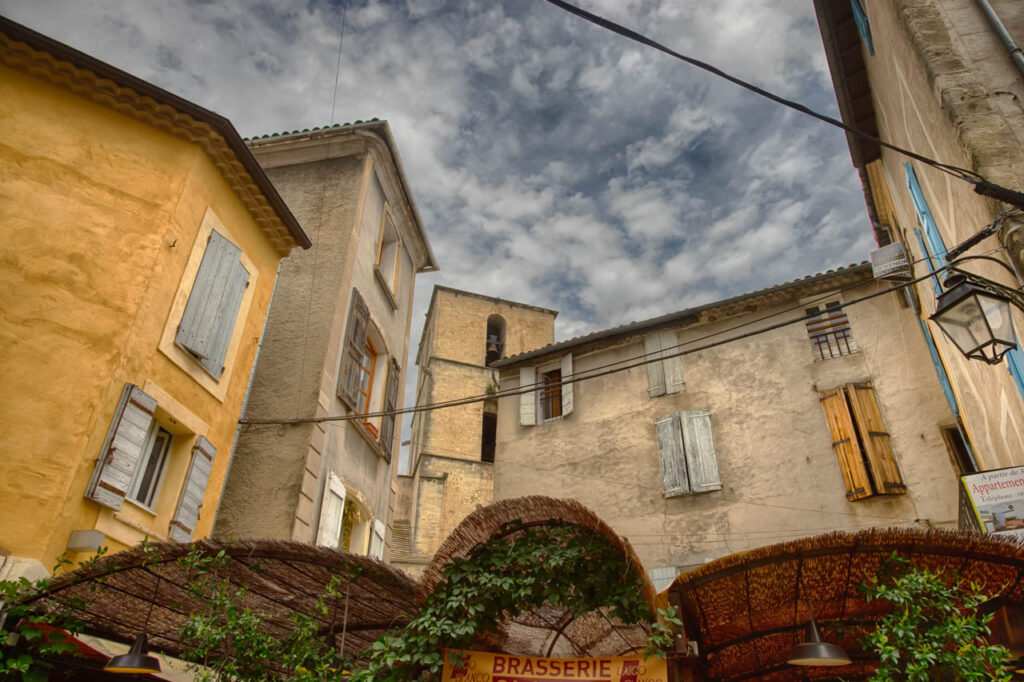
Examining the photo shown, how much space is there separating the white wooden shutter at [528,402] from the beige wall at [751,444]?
30cm

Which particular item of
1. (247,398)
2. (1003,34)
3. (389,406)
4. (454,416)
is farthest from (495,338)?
(1003,34)

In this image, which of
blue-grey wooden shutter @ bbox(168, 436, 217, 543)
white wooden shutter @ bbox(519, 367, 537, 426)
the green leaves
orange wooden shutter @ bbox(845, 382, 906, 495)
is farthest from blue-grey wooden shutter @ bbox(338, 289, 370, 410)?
orange wooden shutter @ bbox(845, 382, 906, 495)

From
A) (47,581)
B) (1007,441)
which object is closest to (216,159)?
(47,581)

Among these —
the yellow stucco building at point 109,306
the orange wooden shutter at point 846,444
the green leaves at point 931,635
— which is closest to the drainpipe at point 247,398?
the yellow stucco building at point 109,306

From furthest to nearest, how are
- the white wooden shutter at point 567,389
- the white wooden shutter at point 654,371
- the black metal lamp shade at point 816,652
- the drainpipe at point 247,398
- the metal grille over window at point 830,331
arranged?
the white wooden shutter at point 567,389
the white wooden shutter at point 654,371
the metal grille over window at point 830,331
the drainpipe at point 247,398
the black metal lamp shade at point 816,652

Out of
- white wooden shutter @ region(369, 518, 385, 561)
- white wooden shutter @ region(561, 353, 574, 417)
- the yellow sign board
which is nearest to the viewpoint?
the yellow sign board

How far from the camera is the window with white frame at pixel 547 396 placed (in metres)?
16.2

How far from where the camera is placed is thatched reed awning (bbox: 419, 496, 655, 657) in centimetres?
457

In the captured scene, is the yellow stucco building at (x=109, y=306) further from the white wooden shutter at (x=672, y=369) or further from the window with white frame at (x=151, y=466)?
the white wooden shutter at (x=672, y=369)

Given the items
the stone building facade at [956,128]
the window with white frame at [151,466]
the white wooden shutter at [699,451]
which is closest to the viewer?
the stone building facade at [956,128]

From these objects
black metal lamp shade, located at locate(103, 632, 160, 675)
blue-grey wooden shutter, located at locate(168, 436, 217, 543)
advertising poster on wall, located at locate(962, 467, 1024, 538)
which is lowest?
black metal lamp shade, located at locate(103, 632, 160, 675)

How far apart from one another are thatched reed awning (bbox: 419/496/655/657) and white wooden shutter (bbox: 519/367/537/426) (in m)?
10.6

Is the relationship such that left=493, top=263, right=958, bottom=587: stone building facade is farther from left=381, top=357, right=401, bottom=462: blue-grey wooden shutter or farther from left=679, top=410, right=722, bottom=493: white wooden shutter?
left=381, top=357, right=401, bottom=462: blue-grey wooden shutter

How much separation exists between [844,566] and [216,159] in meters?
8.24
